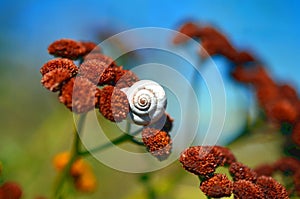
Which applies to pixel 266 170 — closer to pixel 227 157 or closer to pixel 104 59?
pixel 227 157

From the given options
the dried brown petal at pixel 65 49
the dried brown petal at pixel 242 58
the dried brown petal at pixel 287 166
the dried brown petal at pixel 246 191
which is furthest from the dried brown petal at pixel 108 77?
the dried brown petal at pixel 242 58

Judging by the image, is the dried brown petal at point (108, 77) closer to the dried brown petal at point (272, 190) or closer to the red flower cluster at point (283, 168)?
the dried brown petal at point (272, 190)

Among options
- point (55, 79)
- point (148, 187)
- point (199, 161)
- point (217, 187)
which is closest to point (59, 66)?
point (55, 79)

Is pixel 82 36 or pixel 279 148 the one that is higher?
pixel 82 36

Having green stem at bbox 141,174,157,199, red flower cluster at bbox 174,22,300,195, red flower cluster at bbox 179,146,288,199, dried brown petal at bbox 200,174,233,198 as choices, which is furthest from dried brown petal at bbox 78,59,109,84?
red flower cluster at bbox 174,22,300,195

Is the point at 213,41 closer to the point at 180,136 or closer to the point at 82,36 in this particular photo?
the point at 180,136

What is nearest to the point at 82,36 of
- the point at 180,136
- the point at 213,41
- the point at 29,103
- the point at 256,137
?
the point at 29,103
